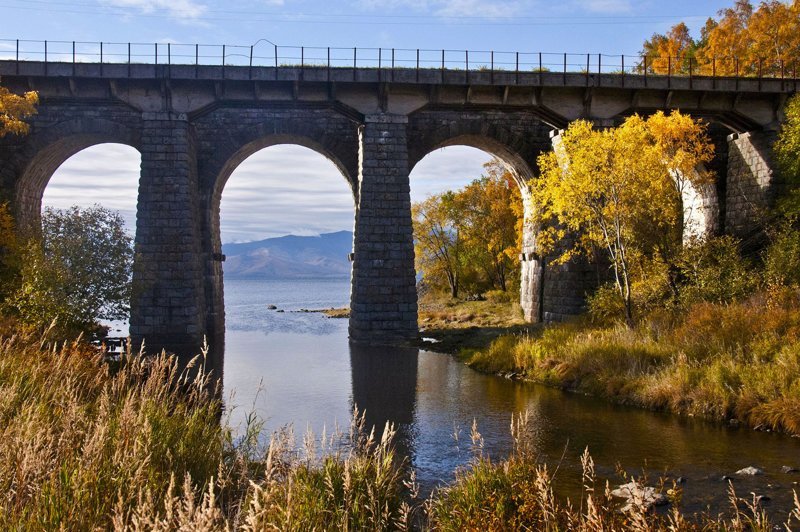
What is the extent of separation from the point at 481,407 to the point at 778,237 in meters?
17.7

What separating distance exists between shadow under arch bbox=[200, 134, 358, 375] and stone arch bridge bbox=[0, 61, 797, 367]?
0.34 ft

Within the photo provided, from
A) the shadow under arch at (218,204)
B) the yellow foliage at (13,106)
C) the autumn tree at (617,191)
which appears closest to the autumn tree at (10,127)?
the yellow foliage at (13,106)

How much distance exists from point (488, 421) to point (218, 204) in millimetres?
24334

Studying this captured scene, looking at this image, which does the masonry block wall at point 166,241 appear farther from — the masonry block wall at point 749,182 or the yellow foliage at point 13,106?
the masonry block wall at point 749,182

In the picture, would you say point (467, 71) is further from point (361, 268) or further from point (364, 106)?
point (361, 268)

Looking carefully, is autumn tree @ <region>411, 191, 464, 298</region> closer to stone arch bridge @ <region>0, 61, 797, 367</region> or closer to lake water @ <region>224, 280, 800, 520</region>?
stone arch bridge @ <region>0, 61, 797, 367</region>

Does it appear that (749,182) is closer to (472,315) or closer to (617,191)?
(617,191)

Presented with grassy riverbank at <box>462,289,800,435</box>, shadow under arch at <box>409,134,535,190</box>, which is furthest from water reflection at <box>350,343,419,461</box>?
shadow under arch at <box>409,134,535,190</box>

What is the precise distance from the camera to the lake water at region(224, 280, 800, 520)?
12.4 meters

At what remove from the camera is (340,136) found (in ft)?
114

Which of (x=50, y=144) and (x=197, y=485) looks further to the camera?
(x=50, y=144)

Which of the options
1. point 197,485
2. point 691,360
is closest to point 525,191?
point 691,360

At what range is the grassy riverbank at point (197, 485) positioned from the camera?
536 centimetres

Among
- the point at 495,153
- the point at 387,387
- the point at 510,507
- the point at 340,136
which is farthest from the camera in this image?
the point at 495,153
